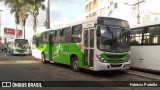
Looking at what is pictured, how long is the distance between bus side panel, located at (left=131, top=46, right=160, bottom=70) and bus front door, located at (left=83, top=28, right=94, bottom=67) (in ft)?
12.4

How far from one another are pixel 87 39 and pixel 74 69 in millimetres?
2592

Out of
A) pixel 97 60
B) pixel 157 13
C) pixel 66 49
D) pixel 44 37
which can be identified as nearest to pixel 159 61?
pixel 97 60

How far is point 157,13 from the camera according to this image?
44781 millimetres

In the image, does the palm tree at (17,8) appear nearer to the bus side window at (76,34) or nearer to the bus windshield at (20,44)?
the bus windshield at (20,44)

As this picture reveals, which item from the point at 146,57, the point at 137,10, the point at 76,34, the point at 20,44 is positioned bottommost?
the point at 146,57

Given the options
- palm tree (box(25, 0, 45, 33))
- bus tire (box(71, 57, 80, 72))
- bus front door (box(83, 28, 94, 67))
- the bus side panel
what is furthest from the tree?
bus front door (box(83, 28, 94, 67))

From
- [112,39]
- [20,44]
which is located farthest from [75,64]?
[20,44]

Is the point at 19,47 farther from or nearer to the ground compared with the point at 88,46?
nearer to the ground

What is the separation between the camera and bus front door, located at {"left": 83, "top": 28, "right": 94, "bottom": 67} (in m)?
14.5

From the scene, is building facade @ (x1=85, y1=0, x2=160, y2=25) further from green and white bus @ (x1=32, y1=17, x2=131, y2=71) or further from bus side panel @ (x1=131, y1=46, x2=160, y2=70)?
green and white bus @ (x1=32, y1=17, x2=131, y2=71)

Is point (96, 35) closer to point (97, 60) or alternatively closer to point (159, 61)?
point (97, 60)

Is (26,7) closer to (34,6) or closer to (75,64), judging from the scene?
(34,6)

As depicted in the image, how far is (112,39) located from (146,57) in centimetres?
321

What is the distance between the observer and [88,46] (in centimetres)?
1486
